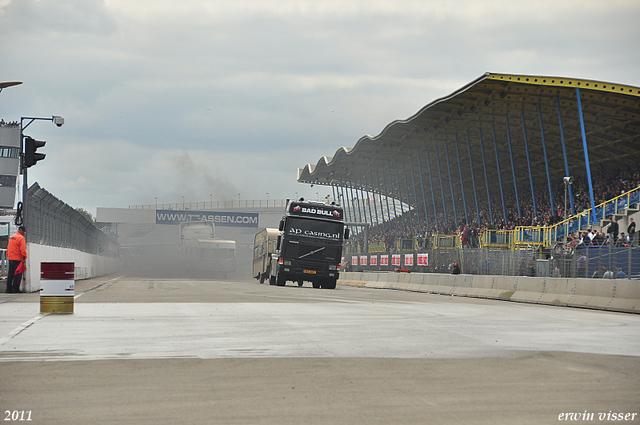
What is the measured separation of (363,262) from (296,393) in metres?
38.9

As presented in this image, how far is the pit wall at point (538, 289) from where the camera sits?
1744cm

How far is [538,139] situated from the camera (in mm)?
50312

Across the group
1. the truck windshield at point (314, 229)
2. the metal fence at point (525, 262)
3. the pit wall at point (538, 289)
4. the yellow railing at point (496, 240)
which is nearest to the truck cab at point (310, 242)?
the truck windshield at point (314, 229)

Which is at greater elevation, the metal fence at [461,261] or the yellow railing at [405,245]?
the yellow railing at [405,245]

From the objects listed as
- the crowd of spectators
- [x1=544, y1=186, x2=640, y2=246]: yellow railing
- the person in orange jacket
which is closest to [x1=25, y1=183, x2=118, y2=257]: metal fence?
the person in orange jacket

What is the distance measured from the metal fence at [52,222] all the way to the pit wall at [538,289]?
14.5m

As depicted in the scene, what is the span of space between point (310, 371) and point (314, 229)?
2593 cm

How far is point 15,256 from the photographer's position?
20.6m

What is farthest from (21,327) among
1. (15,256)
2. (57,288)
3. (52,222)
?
(52,222)

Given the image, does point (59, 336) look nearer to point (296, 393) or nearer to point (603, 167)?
point (296, 393)

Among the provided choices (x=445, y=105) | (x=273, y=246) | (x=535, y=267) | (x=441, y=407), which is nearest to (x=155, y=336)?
(x=441, y=407)

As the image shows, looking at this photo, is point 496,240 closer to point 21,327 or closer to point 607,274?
point 607,274

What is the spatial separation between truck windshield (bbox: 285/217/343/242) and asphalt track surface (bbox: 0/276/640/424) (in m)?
20.3

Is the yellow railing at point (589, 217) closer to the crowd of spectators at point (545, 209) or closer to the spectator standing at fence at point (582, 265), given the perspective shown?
the crowd of spectators at point (545, 209)
